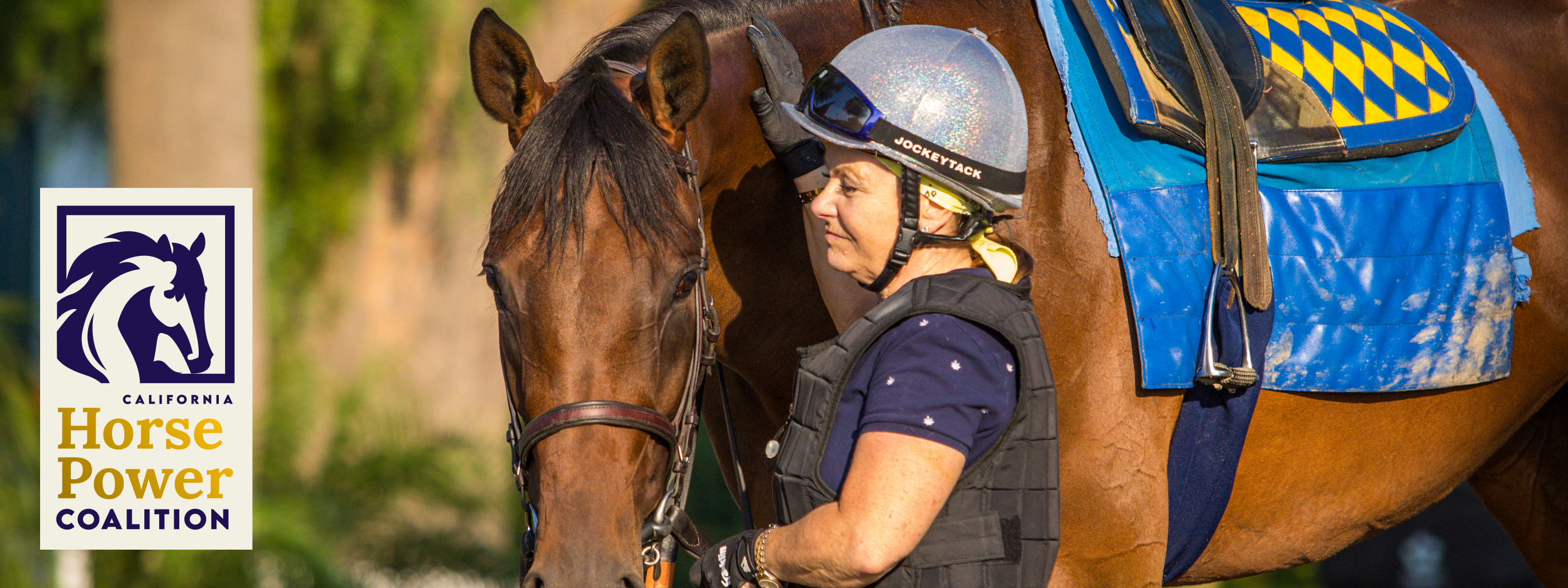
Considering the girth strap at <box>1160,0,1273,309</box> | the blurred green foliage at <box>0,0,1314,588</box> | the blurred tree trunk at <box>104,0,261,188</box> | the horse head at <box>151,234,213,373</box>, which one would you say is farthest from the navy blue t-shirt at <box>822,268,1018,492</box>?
the blurred tree trunk at <box>104,0,261,188</box>

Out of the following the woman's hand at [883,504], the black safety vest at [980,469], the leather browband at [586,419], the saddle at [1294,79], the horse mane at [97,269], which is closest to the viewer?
the woman's hand at [883,504]

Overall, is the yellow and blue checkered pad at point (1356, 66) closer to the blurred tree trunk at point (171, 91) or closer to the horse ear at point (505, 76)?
the horse ear at point (505, 76)

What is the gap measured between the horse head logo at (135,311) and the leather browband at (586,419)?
2990 millimetres

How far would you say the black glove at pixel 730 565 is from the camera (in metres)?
1.67

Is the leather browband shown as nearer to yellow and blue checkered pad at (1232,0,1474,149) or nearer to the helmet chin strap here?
the helmet chin strap

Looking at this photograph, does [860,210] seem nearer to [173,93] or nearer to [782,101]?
[782,101]

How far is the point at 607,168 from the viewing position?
188 cm

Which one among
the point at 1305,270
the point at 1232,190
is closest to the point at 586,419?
the point at 1232,190

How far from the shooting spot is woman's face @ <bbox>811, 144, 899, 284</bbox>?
5.41 feet

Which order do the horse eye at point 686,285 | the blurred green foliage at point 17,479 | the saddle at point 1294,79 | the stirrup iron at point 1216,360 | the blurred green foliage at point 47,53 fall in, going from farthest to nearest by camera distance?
the blurred green foliage at point 47,53 < the blurred green foliage at point 17,479 < the saddle at point 1294,79 < the stirrup iron at point 1216,360 < the horse eye at point 686,285

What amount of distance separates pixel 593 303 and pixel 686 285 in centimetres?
20

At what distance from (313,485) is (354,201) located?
→ 193 cm

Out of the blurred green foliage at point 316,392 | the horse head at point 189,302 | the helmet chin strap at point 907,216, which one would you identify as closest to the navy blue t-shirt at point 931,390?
the helmet chin strap at point 907,216

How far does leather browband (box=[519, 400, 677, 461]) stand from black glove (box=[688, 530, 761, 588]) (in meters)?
0.25
